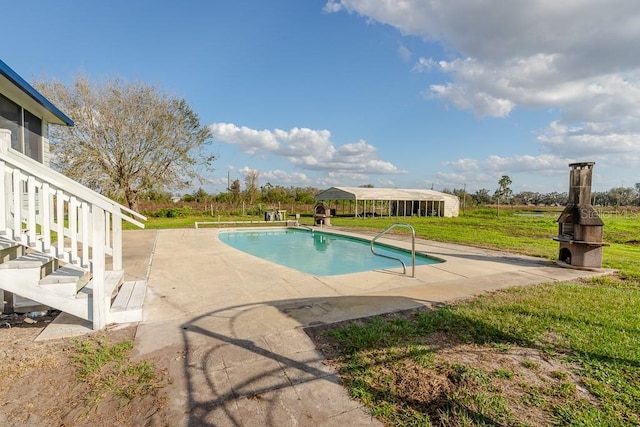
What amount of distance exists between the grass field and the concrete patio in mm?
306

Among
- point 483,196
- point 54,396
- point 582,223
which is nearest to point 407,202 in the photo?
point 582,223

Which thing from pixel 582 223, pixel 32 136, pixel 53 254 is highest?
pixel 32 136

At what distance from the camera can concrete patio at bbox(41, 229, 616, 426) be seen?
1.96 metres

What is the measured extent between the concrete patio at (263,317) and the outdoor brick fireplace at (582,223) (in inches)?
15.2

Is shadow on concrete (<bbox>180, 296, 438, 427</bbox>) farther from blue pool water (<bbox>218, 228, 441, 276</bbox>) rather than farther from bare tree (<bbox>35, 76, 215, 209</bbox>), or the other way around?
bare tree (<bbox>35, 76, 215, 209</bbox>)

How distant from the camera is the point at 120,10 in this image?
362 inches

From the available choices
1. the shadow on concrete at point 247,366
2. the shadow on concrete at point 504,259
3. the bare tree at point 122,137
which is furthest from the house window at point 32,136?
the bare tree at point 122,137

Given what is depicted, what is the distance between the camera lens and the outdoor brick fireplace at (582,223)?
6.07 m

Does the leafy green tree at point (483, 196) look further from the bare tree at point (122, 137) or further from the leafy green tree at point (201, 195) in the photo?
the bare tree at point (122, 137)

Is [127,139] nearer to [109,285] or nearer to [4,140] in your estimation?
[4,140]

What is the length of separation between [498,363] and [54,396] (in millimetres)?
3318

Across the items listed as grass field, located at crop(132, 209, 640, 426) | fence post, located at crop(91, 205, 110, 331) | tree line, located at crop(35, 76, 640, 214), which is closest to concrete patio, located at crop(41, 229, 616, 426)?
grass field, located at crop(132, 209, 640, 426)

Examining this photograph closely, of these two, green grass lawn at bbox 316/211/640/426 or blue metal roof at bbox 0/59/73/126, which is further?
blue metal roof at bbox 0/59/73/126

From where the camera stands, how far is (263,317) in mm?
3459
